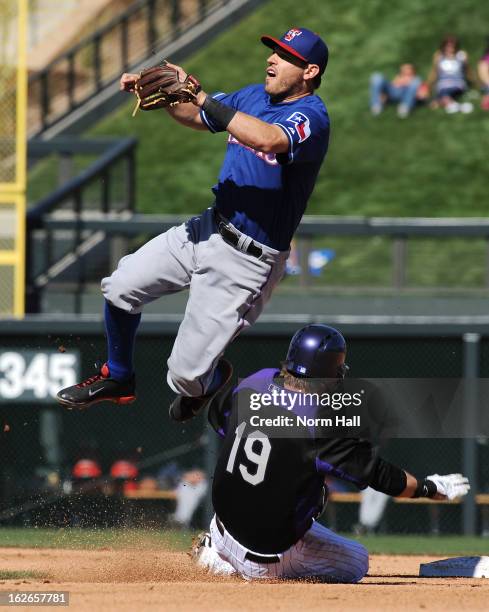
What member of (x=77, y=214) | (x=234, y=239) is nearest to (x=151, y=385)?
(x=77, y=214)

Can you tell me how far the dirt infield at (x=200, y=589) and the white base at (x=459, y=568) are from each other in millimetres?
142

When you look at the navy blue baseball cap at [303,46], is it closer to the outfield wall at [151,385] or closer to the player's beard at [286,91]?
the player's beard at [286,91]

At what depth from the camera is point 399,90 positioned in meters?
21.0

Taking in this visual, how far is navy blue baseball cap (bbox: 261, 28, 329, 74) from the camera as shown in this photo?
670 cm

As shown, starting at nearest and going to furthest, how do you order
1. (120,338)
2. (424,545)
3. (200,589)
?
(200,589)
(120,338)
(424,545)

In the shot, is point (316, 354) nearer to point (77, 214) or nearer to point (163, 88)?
point (163, 88)

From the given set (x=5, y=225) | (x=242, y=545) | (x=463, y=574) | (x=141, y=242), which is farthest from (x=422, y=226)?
(x=242, y=545)

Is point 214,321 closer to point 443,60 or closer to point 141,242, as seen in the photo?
point 141,242

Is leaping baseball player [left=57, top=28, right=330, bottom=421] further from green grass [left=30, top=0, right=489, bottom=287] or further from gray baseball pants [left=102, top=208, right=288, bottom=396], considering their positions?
green grass [left=30, top=0, right=489, bottom=287]

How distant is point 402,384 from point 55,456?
2.92 meters

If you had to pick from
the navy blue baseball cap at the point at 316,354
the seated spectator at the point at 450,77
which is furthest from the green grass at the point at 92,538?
the seated spectator at the point at 450,77

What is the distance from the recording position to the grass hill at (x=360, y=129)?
63.8 ft

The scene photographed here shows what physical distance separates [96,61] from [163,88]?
1426 cm

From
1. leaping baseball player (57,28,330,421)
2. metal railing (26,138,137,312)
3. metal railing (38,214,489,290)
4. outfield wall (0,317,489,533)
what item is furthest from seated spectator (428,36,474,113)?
leaping baseball player (57,28,330,421)
